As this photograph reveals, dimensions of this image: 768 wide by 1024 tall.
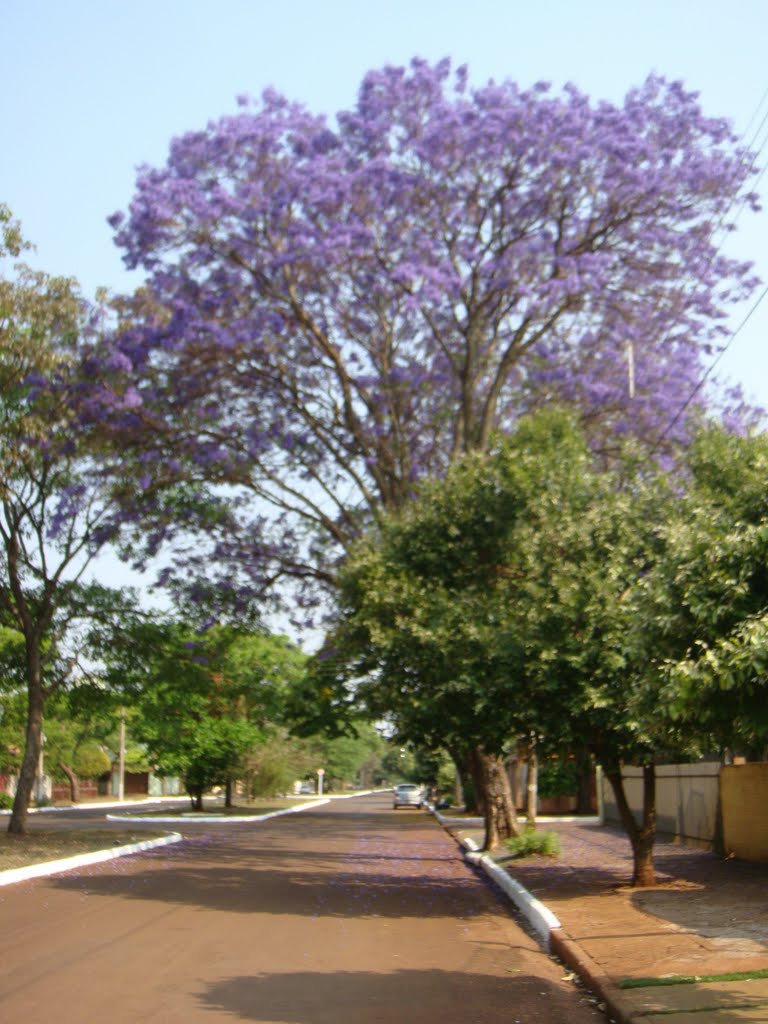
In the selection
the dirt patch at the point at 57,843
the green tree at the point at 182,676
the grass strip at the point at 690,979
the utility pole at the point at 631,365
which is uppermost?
the utility pole at the point at 631,365

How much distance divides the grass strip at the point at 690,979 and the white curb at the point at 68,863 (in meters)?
11.6

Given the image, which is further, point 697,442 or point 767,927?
point 697,442

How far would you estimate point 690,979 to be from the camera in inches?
376

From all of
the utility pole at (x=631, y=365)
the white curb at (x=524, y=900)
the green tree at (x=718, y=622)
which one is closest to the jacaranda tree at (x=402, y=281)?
the utility pole at (x=631, y=365)

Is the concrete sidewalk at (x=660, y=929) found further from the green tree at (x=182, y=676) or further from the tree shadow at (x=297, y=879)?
the green tree at (x=182, y=676)

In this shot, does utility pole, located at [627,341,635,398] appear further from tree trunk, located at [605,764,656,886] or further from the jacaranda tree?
tree trunk, located at [605,764,656,886]

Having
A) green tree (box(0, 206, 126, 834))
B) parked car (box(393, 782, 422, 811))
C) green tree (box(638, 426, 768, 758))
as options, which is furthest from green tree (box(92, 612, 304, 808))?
parked car (box(393, 782, 422, 811))

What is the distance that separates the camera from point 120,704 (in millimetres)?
33281

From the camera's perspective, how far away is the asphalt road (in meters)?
9.09

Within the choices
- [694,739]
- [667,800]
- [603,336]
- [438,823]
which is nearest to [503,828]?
[667,800]

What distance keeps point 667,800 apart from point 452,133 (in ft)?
46.2

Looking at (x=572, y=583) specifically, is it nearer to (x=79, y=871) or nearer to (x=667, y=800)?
(x=79, y=871)

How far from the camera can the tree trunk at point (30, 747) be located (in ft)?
94.3

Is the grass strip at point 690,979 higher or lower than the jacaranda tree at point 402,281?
lower
